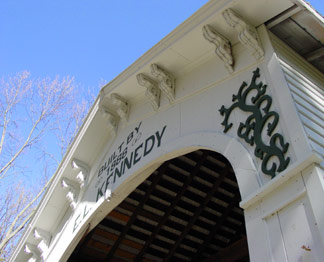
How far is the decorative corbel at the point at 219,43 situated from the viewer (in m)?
Result: 4.70

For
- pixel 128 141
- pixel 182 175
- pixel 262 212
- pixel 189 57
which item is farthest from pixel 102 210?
pixel 262 212

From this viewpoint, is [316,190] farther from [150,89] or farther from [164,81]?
[150,89]

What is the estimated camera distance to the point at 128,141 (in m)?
6.18

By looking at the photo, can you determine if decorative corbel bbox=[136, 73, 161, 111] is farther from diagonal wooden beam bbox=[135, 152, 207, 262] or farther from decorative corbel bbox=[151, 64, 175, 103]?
diagonal wooden beam bbox=[135, 152, 207, 262]

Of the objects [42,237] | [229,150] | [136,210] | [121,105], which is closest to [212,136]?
[229,150]

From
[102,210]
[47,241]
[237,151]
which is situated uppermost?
[47,241]

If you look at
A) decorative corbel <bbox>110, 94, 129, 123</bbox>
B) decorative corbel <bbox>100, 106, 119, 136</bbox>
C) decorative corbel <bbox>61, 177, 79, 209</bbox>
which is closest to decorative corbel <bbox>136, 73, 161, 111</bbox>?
decorative corbel <bbox>110, 94, 129, 123</bbox>

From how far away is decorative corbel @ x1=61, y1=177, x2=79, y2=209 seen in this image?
7.21 meters

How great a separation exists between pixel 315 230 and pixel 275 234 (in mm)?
374

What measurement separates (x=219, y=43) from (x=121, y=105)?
227 centimetres

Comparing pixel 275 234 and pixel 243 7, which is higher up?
pixel 243 7

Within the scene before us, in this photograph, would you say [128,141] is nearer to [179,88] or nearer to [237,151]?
[179,88]

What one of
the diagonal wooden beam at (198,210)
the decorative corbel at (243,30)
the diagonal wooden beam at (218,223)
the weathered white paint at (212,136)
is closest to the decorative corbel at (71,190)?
the weathered white paint at (212,136)

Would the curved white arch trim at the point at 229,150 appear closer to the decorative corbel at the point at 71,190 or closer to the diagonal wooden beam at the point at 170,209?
the diagonal wooden beam at the point at 170,209
